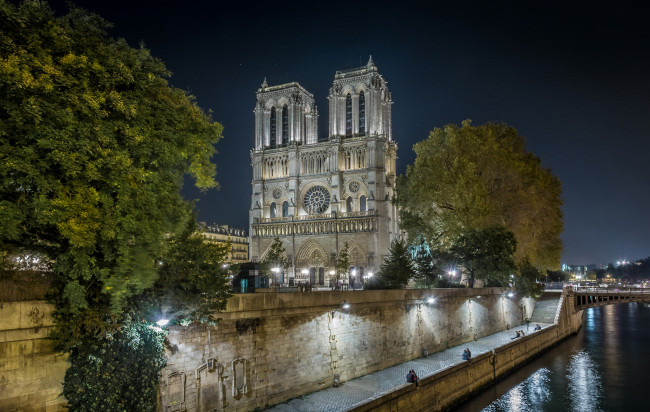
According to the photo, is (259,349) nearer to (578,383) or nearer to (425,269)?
(578,383)

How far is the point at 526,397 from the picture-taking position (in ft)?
61.8

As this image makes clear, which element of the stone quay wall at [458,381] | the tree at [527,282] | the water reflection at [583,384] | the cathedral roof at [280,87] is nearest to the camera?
the stone quay wall at [458,381]

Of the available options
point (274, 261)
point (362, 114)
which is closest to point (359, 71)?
point (362, 114)

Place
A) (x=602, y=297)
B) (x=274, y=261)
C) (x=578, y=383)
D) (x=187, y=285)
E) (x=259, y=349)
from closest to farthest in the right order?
(x=187, y=285) → (x=259, y=349) → (x=578, y=383) → (x=274, y=261) → (x=602, y=297)

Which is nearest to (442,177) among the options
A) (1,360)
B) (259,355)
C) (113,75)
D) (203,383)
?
(259,355)

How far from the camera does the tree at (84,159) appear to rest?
8203 mm

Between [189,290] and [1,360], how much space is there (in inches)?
142

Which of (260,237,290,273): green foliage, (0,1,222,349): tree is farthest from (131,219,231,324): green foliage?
(260,237,290,273): green foliage

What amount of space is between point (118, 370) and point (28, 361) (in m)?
1.53

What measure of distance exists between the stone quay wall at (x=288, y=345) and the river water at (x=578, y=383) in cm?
190

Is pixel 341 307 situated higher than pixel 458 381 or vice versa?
pixel 341 307

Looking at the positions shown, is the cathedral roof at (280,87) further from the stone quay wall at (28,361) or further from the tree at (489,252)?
the stone quay wall at (28,361)

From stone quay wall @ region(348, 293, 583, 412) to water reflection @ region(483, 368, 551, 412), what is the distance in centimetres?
83

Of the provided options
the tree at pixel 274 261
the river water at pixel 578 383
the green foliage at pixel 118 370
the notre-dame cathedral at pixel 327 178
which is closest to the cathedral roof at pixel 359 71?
the notre-dame cathedral at pixel 327 178
